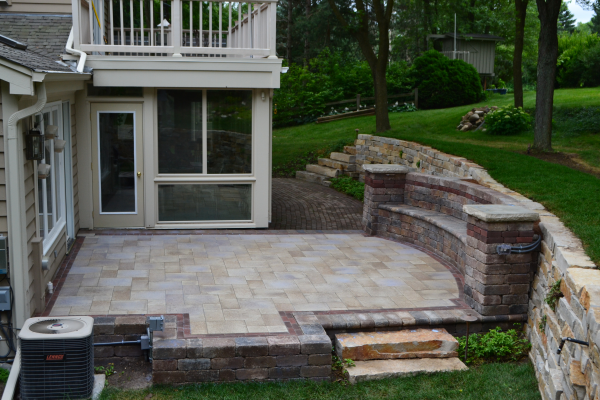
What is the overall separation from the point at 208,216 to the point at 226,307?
3.74 m

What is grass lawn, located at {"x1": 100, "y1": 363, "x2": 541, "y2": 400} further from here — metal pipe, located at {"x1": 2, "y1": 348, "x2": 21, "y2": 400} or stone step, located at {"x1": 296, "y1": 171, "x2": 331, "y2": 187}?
stone step, located at {"x1": 296, "y1": 171, "x2": 331, "y2": 187}

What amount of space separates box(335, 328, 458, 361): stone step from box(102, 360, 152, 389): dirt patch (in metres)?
1.67

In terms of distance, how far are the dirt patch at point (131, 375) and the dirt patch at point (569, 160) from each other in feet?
25.1

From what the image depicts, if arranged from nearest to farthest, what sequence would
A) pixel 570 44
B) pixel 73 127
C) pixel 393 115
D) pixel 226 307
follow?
pixel 226 307
pixel 73 127
pixel 393 115
pixel 570 44

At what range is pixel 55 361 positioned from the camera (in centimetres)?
459

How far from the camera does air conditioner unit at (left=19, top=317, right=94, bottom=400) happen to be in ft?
14.9

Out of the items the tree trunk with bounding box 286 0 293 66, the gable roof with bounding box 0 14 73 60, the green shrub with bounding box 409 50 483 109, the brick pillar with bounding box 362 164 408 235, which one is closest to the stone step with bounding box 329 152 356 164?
the brick pillar with bounding box 362 164 408 235

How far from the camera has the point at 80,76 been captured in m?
6.82

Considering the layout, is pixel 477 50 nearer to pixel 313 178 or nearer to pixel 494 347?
pixel 313 178

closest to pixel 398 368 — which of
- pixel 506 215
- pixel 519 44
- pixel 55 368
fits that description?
pixel 506 215

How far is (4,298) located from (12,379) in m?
0.76

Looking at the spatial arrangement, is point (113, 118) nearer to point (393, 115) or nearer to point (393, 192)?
point (393, 192)

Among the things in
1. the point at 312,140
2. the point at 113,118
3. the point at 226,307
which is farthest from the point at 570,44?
the point at 226,307

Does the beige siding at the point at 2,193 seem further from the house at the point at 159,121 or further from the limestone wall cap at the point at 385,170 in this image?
the limestone wall cap at the point at 385,170
